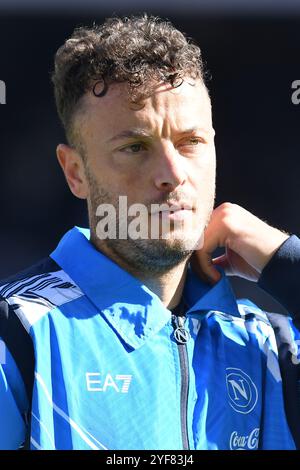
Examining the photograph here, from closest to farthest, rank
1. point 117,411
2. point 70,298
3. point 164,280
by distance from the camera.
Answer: point 117,411
point 70,298
point 164,280

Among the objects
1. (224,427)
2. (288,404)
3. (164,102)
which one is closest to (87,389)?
(224,427)

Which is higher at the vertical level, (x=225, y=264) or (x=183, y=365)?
(x=225, y=264)

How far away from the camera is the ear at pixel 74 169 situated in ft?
7.46

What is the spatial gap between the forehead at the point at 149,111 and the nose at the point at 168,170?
0.06m

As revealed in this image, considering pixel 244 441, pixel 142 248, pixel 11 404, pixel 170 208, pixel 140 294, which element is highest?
pixel 170 208

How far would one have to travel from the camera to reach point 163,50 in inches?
86.6

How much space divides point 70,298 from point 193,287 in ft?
1.20

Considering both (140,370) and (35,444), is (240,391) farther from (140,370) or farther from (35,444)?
(35,444)

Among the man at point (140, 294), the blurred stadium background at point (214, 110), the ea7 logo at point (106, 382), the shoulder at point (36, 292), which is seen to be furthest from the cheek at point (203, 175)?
the blurred stadium background at point (214, 110)

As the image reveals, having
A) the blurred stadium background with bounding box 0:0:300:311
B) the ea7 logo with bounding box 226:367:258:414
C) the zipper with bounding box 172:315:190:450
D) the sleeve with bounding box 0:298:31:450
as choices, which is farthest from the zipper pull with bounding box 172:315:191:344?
the blurred stadium background with bounding box 0:0:300:311

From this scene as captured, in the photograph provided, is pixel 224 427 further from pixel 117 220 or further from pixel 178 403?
pixel 117 220

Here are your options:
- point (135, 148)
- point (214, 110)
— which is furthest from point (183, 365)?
point (214, 110)

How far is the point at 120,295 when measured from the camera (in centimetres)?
206

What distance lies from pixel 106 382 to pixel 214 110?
9.38 ft
